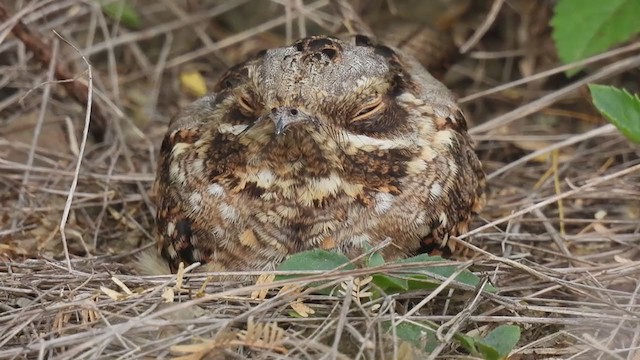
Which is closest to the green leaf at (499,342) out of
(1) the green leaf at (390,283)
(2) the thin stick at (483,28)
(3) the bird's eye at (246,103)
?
(1) the green leaf at (390,283)

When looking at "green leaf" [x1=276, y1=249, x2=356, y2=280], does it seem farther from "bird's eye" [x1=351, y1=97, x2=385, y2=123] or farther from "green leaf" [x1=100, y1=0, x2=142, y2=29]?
"green leaf" [x1=100, y1=0, x2=142, y2=29]

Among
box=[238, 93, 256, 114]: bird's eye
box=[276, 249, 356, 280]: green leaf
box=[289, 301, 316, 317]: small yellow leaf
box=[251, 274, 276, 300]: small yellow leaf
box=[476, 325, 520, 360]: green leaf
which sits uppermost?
box=[238, 93, 256, 114]: bird's eye

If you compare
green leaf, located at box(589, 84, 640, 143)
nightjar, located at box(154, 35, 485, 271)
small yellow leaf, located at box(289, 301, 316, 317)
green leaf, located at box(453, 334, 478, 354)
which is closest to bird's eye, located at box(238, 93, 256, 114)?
nightjar, located at box(154, 35, 485, 271)

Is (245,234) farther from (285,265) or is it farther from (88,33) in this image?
(88,33)

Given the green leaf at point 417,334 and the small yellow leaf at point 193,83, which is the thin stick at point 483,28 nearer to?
the small yellow leaf at point 193,83

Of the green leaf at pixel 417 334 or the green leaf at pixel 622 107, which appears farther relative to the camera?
the green leaf at pixel 622 107

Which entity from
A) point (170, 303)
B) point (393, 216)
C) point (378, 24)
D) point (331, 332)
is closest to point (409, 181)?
point (393, 216)
